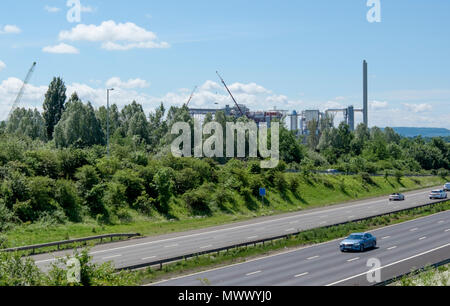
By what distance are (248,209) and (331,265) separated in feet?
98.1

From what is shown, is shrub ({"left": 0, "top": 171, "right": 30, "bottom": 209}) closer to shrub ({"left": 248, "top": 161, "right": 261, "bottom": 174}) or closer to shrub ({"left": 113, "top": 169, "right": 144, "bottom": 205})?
shrub ({"left": 113, "top": 169, "right": 144, "bottom": 205})

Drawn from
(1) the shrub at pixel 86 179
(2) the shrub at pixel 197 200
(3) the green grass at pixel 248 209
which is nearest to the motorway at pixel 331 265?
(3) the green grass at pixel 248 209

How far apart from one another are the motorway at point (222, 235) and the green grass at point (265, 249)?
7.48ft

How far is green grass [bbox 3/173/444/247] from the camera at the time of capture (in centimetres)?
4024

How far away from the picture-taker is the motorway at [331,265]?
24703 millimetres

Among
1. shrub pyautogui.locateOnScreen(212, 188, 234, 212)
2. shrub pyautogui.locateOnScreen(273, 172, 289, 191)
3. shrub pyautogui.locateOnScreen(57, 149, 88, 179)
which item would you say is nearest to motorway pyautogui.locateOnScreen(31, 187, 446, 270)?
shrub pyautogui.locateOnScreen(212, 188, 234, 212)

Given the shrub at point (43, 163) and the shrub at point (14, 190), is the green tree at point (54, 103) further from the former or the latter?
the shrub at point (14, 190)

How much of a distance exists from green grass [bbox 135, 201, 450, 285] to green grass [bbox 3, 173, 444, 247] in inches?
432

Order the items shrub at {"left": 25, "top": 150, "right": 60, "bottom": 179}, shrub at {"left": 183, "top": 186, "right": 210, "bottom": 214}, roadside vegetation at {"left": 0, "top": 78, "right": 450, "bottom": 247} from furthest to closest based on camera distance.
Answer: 1. shrub at {"left": 183, "top": 186, "right": 210, "bottom": 214}
2. shrub at {"left": 25, "top": 150, "right": 60, "bottom": 179}
3. roadside vegetation at {"left": 0, "top": 78, "right": 450, "bottom": 247}

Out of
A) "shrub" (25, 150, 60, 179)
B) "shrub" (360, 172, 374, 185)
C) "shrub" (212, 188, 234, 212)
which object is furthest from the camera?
"shrub" (360, 172, 374, 185)

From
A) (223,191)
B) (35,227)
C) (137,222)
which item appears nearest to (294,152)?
(223,191)

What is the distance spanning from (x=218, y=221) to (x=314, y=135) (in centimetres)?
11631
